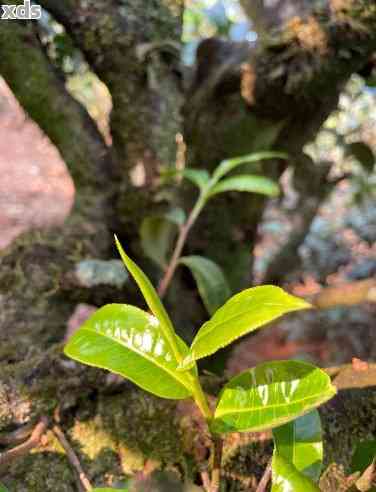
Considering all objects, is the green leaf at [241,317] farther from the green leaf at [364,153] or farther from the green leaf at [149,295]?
the green leaf at [364,153]

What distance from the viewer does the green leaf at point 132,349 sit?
0.56m

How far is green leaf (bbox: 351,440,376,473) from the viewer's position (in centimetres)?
58

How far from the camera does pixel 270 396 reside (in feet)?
1.74

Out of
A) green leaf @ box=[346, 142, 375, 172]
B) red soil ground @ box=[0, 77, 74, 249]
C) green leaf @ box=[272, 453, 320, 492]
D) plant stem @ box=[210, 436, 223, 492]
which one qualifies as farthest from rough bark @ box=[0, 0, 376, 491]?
red soil ground @ box=[0, 77, 74, 249]

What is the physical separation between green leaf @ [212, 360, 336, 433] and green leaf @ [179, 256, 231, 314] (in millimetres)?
505

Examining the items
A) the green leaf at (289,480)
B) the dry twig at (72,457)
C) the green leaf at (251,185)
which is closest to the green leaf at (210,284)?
the green leaf at (251,185)

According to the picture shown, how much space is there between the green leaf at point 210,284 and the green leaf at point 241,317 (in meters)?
0.57

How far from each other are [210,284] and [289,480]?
637 mm

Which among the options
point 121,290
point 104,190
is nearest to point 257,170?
point 104,190

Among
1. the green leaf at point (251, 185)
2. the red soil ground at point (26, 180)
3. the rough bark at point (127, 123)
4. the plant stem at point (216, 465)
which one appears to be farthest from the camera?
the red soil ground at point (26, 180)

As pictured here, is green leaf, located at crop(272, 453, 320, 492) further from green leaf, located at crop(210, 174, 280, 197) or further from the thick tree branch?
the thick tree branch

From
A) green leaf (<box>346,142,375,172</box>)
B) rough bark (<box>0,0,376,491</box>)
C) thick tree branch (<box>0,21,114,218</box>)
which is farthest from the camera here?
green leaf (<box>346,142,375,172</box>)

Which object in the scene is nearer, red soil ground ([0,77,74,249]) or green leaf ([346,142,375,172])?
green leaf ([346,142,375,172])

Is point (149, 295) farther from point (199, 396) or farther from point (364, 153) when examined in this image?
point (364, 153)
